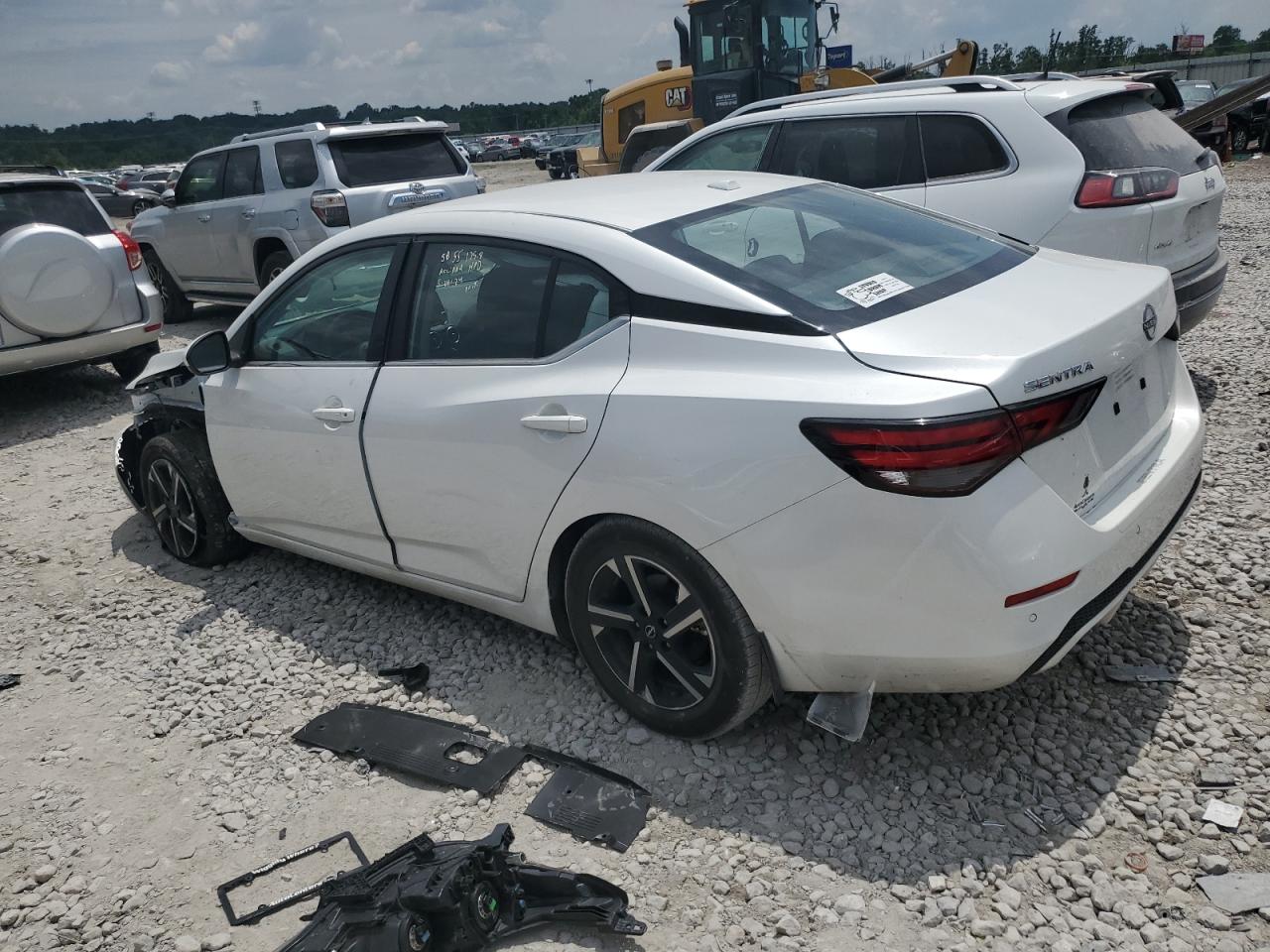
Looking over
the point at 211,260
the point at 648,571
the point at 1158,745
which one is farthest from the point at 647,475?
the point at 211,260

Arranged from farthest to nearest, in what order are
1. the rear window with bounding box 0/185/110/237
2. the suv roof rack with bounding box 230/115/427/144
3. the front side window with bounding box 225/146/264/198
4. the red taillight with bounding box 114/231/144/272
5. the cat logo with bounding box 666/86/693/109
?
the cat logo with bounding box 666/86/693/109
the front side window with bounding box 225/146/264/198
the suv roof rack with bounding box 230/115/427/144
the red taillight with bounding box 114/231/144/272
the rear window with bounding box 0/185/110/237

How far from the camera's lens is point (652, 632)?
10.3 ft

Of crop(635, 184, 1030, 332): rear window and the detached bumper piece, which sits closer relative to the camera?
the detached bumper piece

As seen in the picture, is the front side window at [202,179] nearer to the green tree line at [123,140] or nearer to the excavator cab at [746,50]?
the excavator cab at [746,50]

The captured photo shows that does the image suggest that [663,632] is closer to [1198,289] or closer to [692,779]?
[692,779]

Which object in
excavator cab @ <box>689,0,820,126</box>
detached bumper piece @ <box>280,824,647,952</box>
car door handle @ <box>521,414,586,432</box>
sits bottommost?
detached bumper piece @ <box>280,824,647,952</box>

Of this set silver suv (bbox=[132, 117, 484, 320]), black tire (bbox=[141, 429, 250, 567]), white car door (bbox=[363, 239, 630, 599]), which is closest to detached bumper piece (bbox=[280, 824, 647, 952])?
white car door (bbox=[363, 239, 630, 599])

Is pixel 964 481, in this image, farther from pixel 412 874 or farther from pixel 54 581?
pixel 54 581

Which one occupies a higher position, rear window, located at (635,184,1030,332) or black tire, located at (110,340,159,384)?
rear window, located at (635,184,1030,332)

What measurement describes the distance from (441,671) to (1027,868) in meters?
2.17

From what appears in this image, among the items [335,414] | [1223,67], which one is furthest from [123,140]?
[335,414]

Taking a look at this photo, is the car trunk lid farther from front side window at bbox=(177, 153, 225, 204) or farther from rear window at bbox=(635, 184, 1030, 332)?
front side window at bbox=(177, 153, 225, 204)

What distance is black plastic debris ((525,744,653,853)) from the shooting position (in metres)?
2.94

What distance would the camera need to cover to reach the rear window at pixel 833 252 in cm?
295
